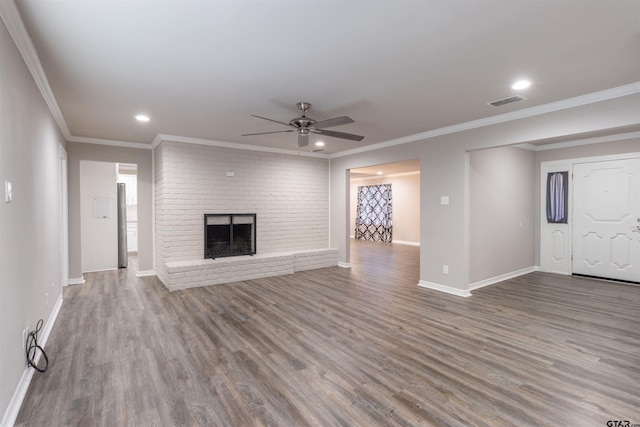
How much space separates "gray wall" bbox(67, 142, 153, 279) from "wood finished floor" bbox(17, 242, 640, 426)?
121cm

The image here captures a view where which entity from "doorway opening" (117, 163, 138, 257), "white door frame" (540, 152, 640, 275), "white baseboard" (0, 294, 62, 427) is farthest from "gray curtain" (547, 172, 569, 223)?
"doorway opening" (117, 163, 138, 257)

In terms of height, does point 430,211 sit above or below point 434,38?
below

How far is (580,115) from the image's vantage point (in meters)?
3.45

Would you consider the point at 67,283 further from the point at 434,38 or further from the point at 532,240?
the point at 532,240

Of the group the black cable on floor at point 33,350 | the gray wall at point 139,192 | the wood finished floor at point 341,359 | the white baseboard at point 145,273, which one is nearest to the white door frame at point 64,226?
the gray wall at point 139,192

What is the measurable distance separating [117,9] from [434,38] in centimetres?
213

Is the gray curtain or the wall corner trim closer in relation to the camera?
the wall corner trim

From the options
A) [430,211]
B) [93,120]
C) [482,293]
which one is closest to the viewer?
[93,120]

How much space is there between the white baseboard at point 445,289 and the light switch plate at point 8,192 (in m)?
5.08

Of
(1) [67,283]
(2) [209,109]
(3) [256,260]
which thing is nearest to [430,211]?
(3) [256,260]

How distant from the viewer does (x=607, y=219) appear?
551 centimetres

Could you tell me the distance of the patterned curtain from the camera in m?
11.7

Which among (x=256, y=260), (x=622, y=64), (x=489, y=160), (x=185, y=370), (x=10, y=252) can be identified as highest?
(x=622, y=64)

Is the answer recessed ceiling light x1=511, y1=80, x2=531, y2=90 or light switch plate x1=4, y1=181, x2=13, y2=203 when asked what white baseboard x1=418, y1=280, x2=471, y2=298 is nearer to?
recessed ceiling light x1=511, y1=80, x2=531, y2=90
